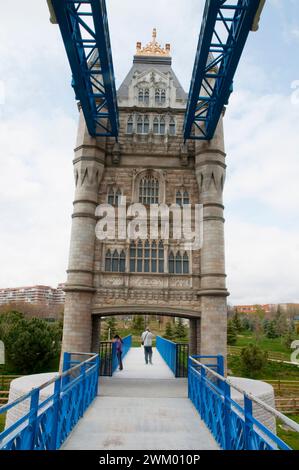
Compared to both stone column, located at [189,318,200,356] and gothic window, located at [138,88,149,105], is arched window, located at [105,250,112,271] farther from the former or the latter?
gothic window, located at [138,88,149,105]

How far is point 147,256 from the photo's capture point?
1698 cm

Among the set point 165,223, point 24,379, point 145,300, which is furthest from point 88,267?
point 24,379

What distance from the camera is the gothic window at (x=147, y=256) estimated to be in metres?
16.8

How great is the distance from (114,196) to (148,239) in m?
2.92

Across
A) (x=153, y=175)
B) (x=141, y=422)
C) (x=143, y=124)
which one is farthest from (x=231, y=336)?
(x=141, y=422)

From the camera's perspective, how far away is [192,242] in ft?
55.6

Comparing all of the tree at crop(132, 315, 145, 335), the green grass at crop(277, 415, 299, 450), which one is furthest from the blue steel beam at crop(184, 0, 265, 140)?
the tree at crop(132, 315, 145, 335)

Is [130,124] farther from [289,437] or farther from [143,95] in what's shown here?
[289,437]

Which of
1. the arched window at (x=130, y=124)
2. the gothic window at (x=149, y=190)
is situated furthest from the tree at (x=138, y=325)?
the arched window at (x=130, y=124)

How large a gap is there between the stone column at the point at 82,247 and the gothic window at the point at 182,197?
416cm

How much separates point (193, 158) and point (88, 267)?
7.97 meters

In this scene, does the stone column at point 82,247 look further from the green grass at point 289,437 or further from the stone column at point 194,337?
the green grass at point 289,437

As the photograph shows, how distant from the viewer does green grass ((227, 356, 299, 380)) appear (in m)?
33.4

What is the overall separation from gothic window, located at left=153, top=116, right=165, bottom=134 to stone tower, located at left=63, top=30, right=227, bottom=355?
0.18 ft
